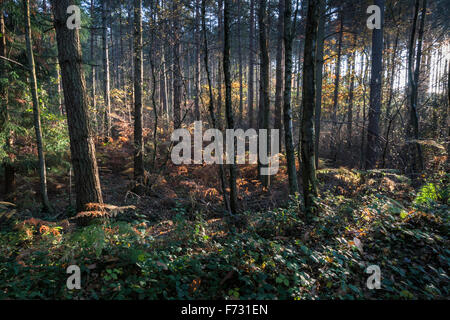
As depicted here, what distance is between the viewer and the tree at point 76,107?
451 centimetres

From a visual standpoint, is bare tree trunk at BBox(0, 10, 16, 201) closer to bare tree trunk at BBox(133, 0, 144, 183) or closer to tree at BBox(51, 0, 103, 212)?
bare tree trunk at BBox(133, 0, 144, 183)

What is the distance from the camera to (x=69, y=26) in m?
4.52

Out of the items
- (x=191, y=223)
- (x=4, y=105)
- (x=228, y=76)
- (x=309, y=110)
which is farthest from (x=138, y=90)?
(x=309, y=110)

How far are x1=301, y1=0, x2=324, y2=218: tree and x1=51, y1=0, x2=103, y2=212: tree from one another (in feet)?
15.3

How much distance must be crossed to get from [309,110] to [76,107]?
4.96 metres

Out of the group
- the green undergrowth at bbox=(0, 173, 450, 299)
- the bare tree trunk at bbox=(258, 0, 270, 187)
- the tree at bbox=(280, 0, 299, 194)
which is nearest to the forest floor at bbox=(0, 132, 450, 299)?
the green undergrowth at bbox=(0, 173, 450, 299)

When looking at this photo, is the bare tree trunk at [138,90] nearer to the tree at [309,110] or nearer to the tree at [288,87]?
the tree at [288,87]

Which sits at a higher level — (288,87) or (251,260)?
(288,87)

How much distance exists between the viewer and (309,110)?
5.35 meters

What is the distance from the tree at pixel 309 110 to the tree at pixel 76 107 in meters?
4.66

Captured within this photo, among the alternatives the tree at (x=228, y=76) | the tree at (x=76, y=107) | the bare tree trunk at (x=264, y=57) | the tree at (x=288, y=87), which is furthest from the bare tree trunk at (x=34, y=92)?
the bare tree trunk at (x=264, y=57)

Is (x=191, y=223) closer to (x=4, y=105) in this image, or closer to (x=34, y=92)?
(x=34, y=92)

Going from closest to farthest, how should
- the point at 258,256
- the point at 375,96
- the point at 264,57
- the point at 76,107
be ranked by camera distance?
1. the point at 258,256
2. the point at 76,107
3. the point at 264,57
4. the point at 375,96

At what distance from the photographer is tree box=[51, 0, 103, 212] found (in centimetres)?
451
